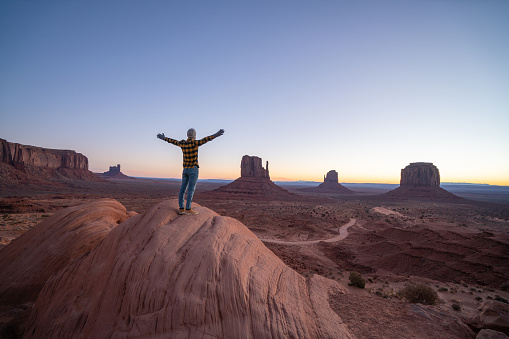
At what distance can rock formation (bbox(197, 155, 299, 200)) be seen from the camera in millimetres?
76938

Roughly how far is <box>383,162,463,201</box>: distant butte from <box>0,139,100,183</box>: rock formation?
144 meters

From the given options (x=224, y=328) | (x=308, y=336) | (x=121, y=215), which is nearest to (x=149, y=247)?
(x=224, y=328)

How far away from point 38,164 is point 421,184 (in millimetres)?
173901

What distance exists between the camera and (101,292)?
575 centimetres

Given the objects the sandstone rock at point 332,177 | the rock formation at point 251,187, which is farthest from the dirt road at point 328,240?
the sandstone rock at point 332,177

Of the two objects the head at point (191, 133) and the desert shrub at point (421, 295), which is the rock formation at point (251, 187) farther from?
the head at point (191, 133)

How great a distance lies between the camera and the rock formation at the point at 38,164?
84312 mm

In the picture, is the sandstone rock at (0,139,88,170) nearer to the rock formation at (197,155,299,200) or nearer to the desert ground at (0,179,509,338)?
the rock formation at (197,155,299,200)

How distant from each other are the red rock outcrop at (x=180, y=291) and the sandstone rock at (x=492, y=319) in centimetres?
370

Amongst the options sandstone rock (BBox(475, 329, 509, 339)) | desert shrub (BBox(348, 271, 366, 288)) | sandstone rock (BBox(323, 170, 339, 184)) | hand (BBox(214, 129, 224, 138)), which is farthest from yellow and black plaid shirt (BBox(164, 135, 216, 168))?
sandstone rock (BBox(323, 170, 339, 184))

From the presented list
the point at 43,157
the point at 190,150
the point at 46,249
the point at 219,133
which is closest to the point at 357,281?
the point at 219,133

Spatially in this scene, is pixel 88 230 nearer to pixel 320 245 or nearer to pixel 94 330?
pixel 94 330

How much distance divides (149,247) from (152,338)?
6.85ft

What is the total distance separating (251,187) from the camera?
279 ft
